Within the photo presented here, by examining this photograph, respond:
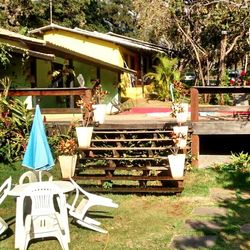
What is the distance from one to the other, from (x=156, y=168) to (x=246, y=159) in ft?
8.74

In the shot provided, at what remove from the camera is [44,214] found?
565 cm

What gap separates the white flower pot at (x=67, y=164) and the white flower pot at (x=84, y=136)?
884mm

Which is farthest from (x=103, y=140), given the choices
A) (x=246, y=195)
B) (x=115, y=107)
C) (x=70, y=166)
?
(x=115, y=107)

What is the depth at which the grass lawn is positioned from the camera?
5.77 metres

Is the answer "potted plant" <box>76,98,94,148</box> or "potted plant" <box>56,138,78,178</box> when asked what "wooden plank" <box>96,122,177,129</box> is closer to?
"potted plant" <box>76,98,94,148</box>

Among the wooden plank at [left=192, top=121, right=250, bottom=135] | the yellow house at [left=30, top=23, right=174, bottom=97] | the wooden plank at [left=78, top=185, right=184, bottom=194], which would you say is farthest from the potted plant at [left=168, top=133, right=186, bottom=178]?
the yellow house at [left=30, top=23, right=174, bottom=97]

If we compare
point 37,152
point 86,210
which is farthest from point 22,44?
point 86,210

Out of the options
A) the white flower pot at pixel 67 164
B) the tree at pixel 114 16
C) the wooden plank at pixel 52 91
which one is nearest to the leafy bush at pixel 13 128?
the wooden plank at pixel 52 91

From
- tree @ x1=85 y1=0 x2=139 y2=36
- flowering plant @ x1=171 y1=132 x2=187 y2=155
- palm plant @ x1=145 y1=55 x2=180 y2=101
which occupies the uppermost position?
tree @ x1=85 y1=0 x2=139 y2=36

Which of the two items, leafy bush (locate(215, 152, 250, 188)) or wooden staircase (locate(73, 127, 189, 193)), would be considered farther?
leafy bush (locate(215, 152, 250, 188))

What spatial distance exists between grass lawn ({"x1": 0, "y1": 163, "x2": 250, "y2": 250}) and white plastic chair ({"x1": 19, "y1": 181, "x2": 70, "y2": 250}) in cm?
20

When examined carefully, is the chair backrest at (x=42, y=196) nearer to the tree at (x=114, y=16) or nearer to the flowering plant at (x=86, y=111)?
the flowering plant at (x=86, y=111)

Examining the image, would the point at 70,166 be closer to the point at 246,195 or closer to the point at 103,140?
the point at 103,140

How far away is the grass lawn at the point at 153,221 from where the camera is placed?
577 cm
